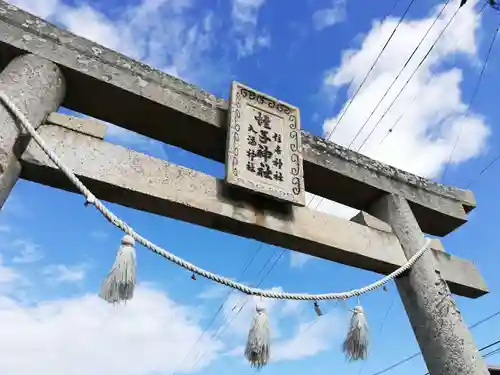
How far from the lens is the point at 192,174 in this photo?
2.38m

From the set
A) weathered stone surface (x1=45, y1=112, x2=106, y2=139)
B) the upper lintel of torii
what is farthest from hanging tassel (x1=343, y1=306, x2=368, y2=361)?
weathered stone surface (x1=45, y1=112, x2=106, y2=139)

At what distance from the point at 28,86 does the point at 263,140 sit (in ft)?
4.58

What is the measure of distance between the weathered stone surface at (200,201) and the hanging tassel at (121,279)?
36cm

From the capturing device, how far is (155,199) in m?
2.20

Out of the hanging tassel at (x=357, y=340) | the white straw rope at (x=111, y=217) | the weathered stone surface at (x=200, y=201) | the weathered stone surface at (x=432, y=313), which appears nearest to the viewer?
the white straw rope at (x=111, y=217)

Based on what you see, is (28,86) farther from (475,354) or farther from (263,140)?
(475,354)

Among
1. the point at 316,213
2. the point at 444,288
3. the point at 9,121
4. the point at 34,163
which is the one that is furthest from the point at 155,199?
the point at 444,288

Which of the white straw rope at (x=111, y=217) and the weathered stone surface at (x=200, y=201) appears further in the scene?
the weathered stone surface at (x=200, y=201)

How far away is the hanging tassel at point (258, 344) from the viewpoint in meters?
2.22

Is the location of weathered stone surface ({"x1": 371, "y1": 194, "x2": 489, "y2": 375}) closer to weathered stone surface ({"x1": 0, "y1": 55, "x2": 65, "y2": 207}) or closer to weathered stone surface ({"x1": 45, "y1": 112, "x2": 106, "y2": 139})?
weathered stone surface ({"x1": 45, "y1": 112, "x2": 106, "y2": 139})

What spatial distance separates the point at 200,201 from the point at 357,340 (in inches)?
50.9

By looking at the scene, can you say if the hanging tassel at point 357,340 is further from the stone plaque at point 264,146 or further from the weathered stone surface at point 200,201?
the stone plaque at point 264,146

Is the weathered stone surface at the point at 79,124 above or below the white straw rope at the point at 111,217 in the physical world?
above

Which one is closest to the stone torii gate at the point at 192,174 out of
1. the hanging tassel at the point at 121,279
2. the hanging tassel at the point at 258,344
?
the hanging tassel at the point at 121,279
